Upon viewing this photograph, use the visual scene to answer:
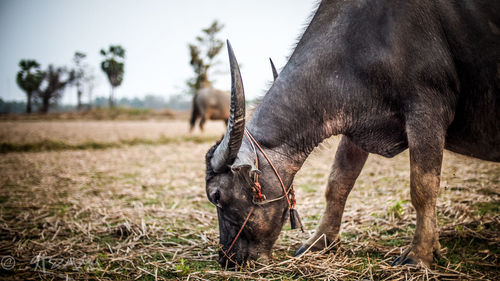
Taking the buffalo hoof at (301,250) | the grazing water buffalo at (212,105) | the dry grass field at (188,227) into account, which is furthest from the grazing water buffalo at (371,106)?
the grazing water buffalo at (212,105)

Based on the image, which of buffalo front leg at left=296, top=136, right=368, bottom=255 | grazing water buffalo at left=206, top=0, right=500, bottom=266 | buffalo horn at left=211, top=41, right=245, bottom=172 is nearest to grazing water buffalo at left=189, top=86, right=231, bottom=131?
buffalo front leg at left=296, top=136, right=368, bottom=255

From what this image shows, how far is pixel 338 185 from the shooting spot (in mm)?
2785

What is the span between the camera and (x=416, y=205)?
2219mm

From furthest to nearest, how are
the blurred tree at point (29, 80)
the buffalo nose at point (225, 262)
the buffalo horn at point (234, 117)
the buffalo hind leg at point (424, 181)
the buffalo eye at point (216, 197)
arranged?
1. the blurred tree at point (29, 80)
2. the buffalo nose at point (225, 262)
3. the buffalo eye at point (216, 197)
4. the buffalo hind leg at point (424, 181)
5. the buffalo horn at point (234, 117)

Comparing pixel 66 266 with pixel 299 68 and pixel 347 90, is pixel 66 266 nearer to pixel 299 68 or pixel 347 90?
pixel 299 68

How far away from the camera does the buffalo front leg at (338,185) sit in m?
2.76

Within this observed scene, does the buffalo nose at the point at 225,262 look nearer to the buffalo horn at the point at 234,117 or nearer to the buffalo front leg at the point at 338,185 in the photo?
the buffalo front leg at the point at 338,185

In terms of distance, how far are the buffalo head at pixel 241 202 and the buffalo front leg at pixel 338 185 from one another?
59cm

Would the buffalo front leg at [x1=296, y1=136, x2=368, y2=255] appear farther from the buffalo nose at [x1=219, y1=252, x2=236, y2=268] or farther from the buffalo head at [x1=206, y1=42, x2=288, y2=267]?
the buffalo nose at [x1=219, y1=252, x2=236, y2=268]

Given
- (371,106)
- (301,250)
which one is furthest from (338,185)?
(371,106)

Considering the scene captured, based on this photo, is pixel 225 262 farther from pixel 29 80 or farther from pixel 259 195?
pixel 29 80

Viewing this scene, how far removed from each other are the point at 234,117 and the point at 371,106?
3.68 ft

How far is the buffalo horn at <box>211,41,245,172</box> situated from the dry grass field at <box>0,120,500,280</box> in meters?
0.87

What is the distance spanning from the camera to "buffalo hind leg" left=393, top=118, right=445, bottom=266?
208cm
